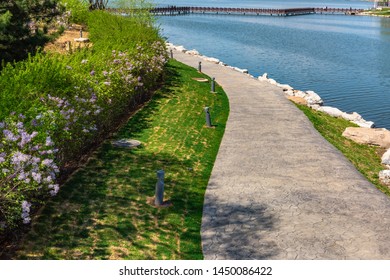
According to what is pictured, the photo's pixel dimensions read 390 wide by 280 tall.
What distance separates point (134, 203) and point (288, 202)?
4735 millimetres

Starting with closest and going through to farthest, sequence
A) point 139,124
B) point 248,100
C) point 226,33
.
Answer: point 139,124
point 248,100
point 226,33

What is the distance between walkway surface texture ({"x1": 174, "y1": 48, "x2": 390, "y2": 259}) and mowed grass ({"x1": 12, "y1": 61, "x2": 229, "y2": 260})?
0.65 m

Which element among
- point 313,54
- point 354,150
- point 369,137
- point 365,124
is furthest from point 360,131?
point 313,54

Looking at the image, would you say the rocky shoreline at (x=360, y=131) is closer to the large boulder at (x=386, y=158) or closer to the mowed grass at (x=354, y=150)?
the large boulder at (x=386, y=158)

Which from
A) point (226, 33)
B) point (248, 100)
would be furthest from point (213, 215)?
point (226, 33)

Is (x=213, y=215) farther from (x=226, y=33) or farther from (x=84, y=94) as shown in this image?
(x=226, y=33)

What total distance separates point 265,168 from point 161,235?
6.34 metres

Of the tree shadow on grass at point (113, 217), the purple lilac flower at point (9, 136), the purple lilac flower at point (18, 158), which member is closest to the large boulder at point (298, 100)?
the tree shadow on grass at point (113, 217)

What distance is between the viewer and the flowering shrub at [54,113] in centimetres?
1027

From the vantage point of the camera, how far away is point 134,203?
13242 millimetres

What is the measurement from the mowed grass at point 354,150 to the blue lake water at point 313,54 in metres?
8.58

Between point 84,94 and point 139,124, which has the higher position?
point 84,94

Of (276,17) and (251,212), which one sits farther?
(276,17)

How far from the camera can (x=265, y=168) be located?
55.0 feet
